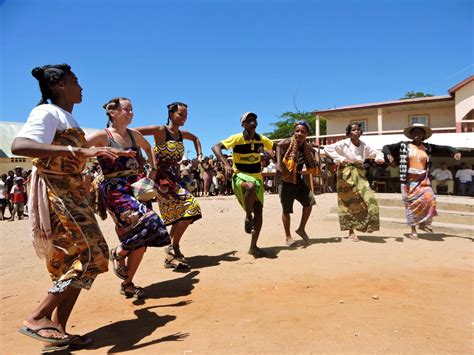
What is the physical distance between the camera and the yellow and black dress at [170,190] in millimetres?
4887

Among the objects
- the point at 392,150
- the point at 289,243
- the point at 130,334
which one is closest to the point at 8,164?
the point at 289,243

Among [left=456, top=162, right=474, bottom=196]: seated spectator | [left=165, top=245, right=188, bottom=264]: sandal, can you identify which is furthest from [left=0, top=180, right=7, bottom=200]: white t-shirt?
[left=456, top=162, right=474, bottom=196]: seated spectator

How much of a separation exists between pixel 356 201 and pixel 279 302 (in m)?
3.84

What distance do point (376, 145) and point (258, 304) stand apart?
16.2 m

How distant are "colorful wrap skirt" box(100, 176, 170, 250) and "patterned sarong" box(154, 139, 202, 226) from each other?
1.25 m

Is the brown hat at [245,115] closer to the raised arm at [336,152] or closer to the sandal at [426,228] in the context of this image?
the raised arm at [336,152]

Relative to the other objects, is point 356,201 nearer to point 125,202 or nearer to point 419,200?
point 419,200

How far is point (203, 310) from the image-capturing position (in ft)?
10.7

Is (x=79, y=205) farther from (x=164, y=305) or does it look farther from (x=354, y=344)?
(x=354, y=344)

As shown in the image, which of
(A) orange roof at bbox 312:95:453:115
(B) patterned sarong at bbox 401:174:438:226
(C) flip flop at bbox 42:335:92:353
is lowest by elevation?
(C) flip flop at bbox 42:335:92:353

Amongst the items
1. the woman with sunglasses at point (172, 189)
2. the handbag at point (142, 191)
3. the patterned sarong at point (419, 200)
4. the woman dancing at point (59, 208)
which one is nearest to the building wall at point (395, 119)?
the patterned sarong at point (419, 200)

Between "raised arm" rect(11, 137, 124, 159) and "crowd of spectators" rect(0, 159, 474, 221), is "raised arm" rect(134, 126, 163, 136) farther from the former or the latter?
"crowd of spectators" rect(0, 159, 474, 221)

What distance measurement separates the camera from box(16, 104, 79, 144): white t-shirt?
2.46 metres

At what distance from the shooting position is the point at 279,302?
3.35 m
